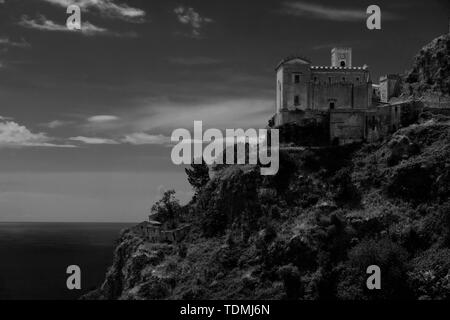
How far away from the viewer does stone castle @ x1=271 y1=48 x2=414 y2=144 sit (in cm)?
7269

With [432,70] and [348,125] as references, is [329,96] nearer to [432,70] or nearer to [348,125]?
[348,125]

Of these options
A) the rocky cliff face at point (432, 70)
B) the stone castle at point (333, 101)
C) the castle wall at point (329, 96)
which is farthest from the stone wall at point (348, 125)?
the rocky cliff face at point (432, 70)

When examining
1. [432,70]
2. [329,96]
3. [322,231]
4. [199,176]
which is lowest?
[322,231]

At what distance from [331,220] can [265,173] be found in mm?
10812

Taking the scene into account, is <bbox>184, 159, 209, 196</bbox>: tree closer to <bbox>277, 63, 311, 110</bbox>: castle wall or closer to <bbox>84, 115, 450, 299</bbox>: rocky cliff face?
<bbox>84, 115, 450, 299</bbox>: rocky cliff face

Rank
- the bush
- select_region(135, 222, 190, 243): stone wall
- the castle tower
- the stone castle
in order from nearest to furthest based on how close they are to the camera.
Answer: the bush → the stone castle → select_region(135, 222, 190, 243): stone wall → the castle tower

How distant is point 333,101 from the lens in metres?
75.6

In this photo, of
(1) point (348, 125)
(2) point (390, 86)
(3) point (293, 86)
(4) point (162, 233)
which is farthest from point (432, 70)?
(4) point (162, 233)

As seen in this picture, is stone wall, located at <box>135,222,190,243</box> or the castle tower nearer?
stone wall, located at <box>135,222,190,243</box>

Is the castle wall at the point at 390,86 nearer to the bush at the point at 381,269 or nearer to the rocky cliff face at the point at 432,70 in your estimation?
the rocky cliff face at the point at 432,70

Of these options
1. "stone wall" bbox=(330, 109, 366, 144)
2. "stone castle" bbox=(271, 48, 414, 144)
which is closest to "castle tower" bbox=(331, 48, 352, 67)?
"stone castle" bbox=(271, 48, 414, 144)
